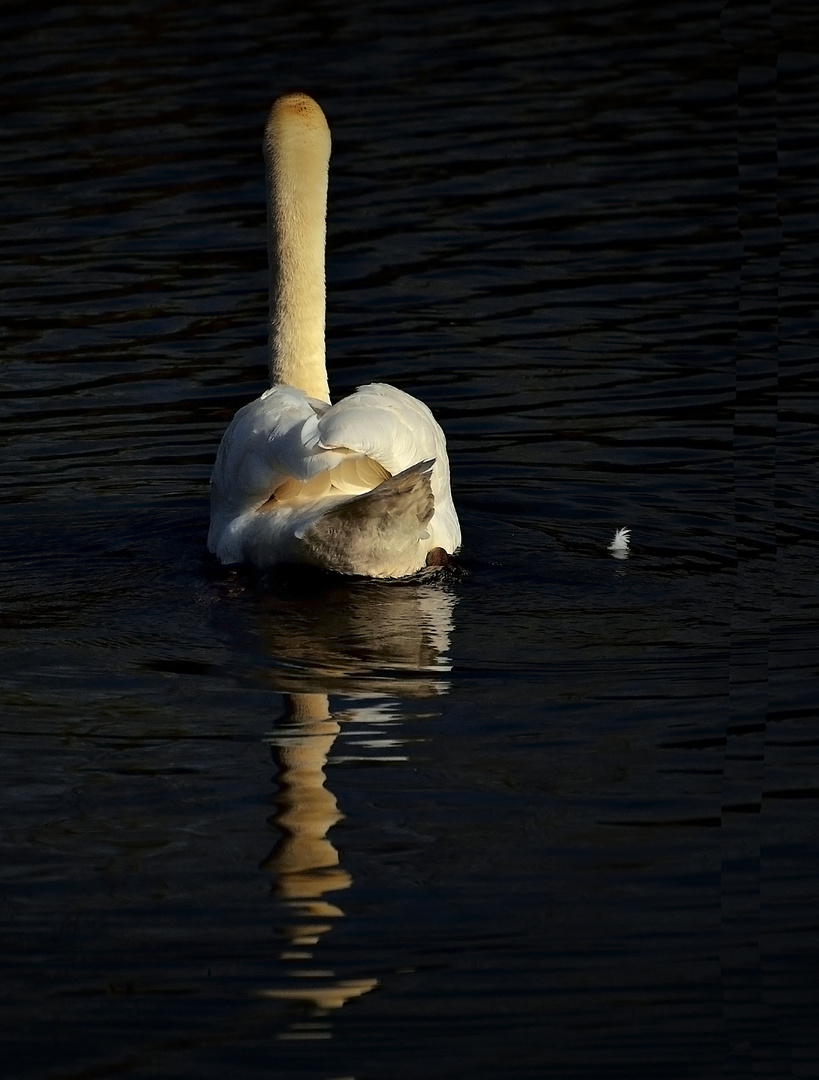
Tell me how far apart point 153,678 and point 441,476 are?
206 centimetres

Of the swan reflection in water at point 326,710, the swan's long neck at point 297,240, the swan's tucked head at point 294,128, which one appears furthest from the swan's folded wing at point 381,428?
the swan's tucked head at point 294,128

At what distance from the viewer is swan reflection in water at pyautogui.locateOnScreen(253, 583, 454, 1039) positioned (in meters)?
4.73

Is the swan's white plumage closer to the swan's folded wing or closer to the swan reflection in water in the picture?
the swan's folded wing

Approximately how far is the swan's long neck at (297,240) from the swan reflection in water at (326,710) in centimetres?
171

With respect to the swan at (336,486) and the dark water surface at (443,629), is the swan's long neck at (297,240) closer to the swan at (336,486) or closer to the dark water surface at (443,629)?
the swan at (336,486)

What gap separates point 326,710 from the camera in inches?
252

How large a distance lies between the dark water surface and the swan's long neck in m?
0.89

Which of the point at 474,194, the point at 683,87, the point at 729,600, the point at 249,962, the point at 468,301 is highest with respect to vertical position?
the point at 683,87

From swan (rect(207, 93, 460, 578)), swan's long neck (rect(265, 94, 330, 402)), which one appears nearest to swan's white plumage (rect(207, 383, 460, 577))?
swan (rect(207, 93, 460, 578))

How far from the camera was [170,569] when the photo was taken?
8.37 meters

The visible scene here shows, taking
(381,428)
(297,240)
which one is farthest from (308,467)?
(297,240)

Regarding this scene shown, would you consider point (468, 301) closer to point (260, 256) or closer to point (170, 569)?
point (260, 256)

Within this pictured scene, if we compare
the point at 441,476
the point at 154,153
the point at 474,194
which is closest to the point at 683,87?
the point at 474,194

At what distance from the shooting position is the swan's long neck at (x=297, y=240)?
9.18 metres
